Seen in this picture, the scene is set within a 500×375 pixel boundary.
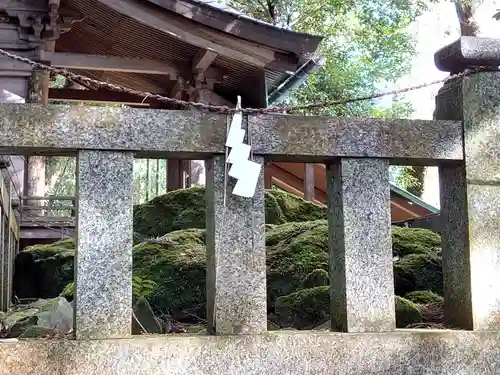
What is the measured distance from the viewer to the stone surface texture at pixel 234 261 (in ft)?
9.18

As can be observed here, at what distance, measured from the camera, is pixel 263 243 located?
287 centimetres

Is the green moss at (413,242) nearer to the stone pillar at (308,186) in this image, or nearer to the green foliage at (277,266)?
the green foliage at (277,266)

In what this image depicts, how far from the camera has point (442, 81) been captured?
3.37m

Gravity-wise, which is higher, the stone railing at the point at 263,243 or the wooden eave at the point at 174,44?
the wooden eave at the point at 174,44

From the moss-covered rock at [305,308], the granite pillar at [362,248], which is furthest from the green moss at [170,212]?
the granite pillar at [362,248]

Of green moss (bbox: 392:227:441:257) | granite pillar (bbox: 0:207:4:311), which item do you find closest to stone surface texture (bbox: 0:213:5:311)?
granite pillar (bbox: 0:207:4:311)

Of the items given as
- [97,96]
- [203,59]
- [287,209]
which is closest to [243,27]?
[203,59]

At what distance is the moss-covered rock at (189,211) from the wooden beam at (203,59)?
5.36ft

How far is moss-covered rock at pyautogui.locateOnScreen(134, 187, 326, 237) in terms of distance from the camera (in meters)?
6.84

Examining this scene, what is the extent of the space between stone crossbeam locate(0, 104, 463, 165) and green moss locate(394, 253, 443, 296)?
1.67 meters

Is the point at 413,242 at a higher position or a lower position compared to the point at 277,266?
higher

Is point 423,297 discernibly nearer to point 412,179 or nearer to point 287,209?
point 287,209

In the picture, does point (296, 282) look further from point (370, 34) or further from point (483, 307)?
point (370, 34)

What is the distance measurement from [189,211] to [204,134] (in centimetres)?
416
